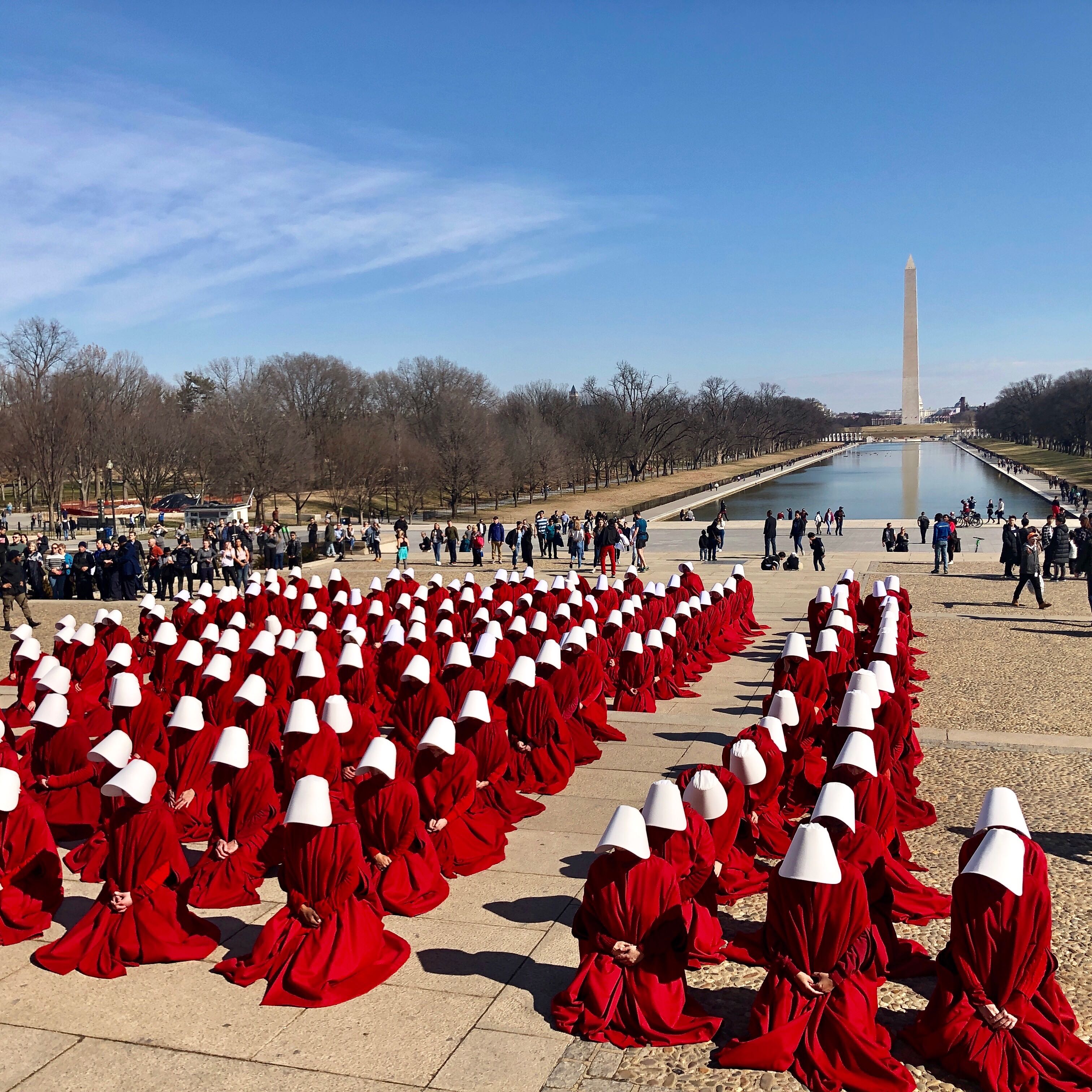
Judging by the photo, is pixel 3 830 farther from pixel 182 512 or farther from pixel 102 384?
pixel 102 384

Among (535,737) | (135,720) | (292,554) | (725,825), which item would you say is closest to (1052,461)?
(292,554)

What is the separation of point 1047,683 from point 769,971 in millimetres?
10774

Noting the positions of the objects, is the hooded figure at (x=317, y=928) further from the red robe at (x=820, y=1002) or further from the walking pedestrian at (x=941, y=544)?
the walking pedestrian at (x=941, y=544)

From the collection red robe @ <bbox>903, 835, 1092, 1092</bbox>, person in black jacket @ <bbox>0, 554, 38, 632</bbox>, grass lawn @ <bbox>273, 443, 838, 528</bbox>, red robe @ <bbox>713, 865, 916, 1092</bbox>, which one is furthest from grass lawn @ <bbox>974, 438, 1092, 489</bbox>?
red robe @ <bbox>713, 865, 916, 1092</bbox>

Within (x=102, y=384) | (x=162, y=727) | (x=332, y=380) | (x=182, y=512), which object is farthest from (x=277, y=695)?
(x=332, y=380)

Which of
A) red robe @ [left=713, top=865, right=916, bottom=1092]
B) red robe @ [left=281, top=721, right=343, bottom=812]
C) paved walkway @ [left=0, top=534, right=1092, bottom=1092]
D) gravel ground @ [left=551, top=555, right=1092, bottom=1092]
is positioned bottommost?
gravel ground @ [left=551, top=555, right=1092, bottom=1092]

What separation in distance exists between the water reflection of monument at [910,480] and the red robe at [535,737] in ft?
120

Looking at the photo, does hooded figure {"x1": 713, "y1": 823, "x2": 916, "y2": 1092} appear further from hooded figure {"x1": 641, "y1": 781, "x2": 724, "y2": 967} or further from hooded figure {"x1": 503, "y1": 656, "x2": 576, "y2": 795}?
hooded figure {"x1": 503, "y1": 656, "x2": 576, "y2": 795}

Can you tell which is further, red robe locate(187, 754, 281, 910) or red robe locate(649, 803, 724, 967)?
red robe locate(187, 754, 281, 910)

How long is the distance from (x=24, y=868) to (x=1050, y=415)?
137 metres

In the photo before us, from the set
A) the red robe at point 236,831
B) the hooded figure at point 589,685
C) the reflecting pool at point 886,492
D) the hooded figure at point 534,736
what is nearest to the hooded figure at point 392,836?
the red robe at point 236,831

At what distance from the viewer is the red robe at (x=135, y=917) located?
253 inches

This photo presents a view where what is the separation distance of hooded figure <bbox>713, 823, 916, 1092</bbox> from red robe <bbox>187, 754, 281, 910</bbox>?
370cm

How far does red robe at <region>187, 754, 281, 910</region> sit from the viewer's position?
7504 millimetres
